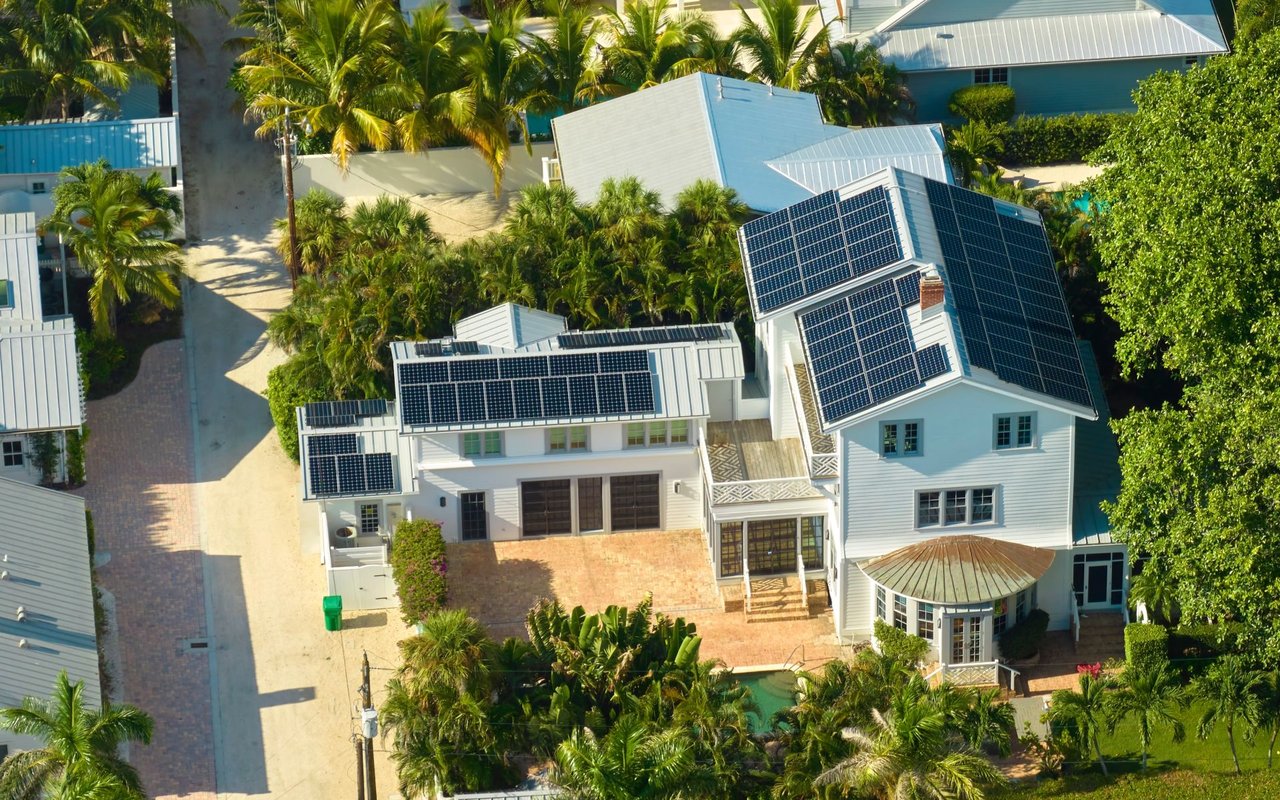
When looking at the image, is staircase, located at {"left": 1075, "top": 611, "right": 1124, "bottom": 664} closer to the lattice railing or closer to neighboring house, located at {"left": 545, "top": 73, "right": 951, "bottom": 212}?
the lattice railing

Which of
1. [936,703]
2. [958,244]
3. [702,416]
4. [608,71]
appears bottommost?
[936,703]

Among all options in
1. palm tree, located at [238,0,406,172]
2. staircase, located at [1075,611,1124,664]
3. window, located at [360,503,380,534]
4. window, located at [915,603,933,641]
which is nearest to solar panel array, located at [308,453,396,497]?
window, located at [360,503,380,534]

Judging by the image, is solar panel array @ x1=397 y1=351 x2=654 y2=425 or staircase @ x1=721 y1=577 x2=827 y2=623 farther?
solar panel array @ x1=397 y1=351 x2=654 y2=425

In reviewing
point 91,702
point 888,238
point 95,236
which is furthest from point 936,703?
point 95,236

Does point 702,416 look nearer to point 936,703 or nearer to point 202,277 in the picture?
point 936,703

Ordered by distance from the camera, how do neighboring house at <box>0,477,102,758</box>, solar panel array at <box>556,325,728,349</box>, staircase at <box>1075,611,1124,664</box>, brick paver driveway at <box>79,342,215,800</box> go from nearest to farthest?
neighboring house at <box>0,477,102,758</box>, brick paver driveway at <box>79,342,215,800</box>, staircase at <box>1075,611,1124,664</box>, solar panel array at <box>556,325,728,349</box>

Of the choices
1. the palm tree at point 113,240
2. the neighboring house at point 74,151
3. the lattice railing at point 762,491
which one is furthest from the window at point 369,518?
the neighboring house at point 74,151
